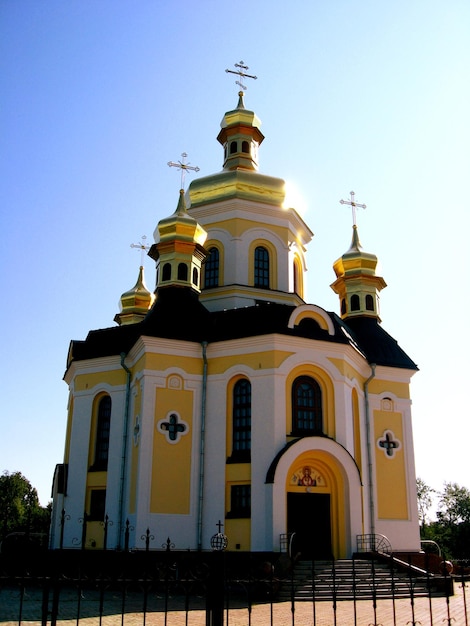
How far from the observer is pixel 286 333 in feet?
60.4

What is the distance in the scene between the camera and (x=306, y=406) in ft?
61.4

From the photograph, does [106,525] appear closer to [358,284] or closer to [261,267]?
[261,267]

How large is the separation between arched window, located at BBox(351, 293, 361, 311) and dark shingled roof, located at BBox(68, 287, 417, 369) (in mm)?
1825

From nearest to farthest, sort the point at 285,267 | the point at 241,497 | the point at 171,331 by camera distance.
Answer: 1. the point at 241,497
2. the point at 171,331
3. the point at 285,267

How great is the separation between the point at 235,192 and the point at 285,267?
3.18 meters

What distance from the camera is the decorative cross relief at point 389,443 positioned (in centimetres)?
2091

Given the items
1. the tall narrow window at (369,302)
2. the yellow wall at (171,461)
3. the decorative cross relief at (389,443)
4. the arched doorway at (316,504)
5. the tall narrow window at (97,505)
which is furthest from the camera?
the tall narrow window at (369,302)

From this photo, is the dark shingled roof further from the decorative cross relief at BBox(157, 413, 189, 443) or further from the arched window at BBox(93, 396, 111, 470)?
the decorative cross relief at BBox(157, 413, 189, 443)

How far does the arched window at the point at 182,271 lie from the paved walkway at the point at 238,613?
10095 mm

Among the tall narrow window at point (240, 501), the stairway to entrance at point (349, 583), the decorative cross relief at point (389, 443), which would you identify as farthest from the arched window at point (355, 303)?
the stairway to entrance at point (349, 583)

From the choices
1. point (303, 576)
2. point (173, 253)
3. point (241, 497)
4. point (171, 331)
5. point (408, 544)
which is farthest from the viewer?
point (173, 253)

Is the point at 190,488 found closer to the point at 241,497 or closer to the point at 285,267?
the point at 241,497

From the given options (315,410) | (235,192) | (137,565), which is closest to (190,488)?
(137,565)

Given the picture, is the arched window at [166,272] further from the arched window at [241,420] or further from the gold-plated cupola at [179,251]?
the arched window at [241,420]
